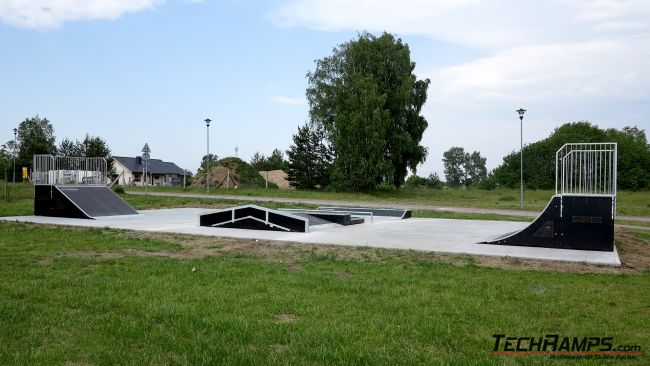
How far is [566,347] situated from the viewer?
4.08m

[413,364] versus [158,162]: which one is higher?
[158,162]

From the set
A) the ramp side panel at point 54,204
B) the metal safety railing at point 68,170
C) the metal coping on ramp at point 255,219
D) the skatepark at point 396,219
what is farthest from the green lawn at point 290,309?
the metal safety railing at point 68,170

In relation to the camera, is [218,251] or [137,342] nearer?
[137,342]

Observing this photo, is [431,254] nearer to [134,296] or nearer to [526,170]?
[134,296]

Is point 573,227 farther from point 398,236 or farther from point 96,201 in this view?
point 96,201

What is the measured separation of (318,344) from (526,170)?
259 feet

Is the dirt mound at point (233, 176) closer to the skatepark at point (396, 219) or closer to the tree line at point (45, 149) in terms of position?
the tree line at point (45, 149)

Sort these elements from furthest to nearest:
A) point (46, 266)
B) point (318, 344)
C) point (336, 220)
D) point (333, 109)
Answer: point (333, 109) < point (336, 220) < point (46, 266) < point (318, 344)

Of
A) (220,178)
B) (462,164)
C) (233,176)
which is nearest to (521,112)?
(233,176)

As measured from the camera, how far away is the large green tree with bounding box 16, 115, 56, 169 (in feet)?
166

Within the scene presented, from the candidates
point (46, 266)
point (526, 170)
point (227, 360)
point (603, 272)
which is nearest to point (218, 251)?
point (46, 266)

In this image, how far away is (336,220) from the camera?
1495 centimetres

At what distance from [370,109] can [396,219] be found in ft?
73.1

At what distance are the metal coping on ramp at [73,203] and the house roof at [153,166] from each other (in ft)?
166
